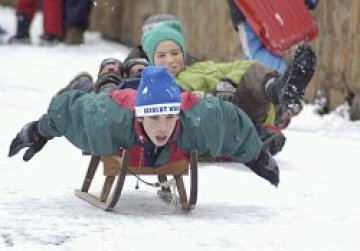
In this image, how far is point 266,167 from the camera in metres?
4.62

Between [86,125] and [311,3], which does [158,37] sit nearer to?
[86,125]

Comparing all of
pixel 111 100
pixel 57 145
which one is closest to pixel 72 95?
pixel 111 100

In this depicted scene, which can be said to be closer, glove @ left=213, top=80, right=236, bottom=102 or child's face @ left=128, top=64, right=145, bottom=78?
child's face @ left=128, top=64, right=145, bottom=78

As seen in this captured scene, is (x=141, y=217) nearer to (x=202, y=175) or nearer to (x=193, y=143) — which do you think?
(x=193, y=143)

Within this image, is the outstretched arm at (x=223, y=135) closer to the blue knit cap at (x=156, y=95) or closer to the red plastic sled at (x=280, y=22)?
the blue knit cap at (x=156, y=95)

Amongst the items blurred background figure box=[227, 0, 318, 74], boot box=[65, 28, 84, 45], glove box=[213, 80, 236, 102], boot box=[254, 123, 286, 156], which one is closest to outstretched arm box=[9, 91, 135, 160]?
glove box=[213, 80, 236, 102]

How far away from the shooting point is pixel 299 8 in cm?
793

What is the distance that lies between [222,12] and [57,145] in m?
3.96

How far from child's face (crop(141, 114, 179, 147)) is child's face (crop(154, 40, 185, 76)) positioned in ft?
4.82

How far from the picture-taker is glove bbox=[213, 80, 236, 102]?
5816 mm

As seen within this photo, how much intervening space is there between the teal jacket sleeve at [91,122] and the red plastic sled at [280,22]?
3.42 metres

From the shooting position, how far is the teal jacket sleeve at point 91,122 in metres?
4.29

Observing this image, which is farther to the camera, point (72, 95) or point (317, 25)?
point (317, 25)

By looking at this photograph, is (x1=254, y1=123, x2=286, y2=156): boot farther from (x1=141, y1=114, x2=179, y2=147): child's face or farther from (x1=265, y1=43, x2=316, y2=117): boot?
(x1=141, y1=114, x2=179, y2=147): child's face
